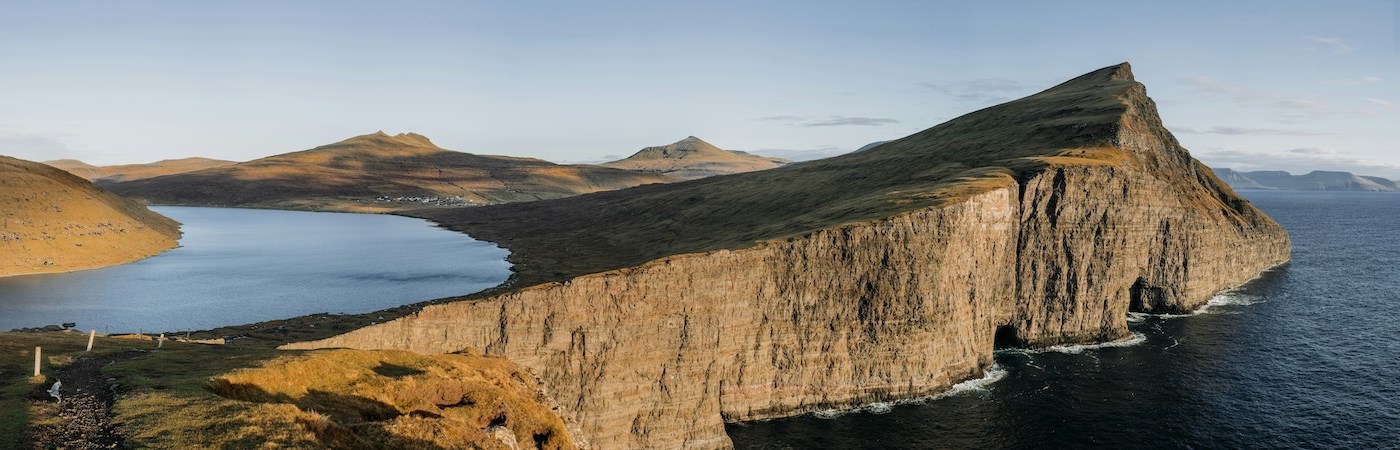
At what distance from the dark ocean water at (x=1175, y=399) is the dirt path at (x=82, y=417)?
46496 mm

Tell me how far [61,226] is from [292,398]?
149374 mm

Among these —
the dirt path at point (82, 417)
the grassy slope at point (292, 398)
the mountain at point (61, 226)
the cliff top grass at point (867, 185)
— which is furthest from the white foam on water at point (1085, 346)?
the mountain at point (61, 226)

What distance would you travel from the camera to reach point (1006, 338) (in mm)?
95625

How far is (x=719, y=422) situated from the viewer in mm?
66188

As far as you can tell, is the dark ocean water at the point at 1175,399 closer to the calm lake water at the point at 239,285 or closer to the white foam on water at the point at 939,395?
the white foam on water at the point at 939,395

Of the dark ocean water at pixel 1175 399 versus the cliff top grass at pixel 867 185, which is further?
the cliff top grass at pixel 867 185

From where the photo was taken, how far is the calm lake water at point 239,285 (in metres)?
93.8

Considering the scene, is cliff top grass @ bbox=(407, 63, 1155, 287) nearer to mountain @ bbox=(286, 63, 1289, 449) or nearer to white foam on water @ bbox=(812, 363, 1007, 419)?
mountain @ bbox=(286, 63, 1289, 449)

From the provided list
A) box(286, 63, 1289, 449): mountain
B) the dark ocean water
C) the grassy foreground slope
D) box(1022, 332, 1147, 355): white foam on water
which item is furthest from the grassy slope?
box(1022, 332, 1147, 355): white foam on water

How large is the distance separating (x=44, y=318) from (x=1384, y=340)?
171m

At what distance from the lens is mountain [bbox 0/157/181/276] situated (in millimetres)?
124500

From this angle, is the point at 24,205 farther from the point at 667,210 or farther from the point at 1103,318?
the point at 1103,318

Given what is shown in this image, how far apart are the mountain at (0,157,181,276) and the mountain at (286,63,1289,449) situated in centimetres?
8371

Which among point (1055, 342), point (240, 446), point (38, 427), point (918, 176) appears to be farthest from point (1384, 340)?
point (38, 427)
